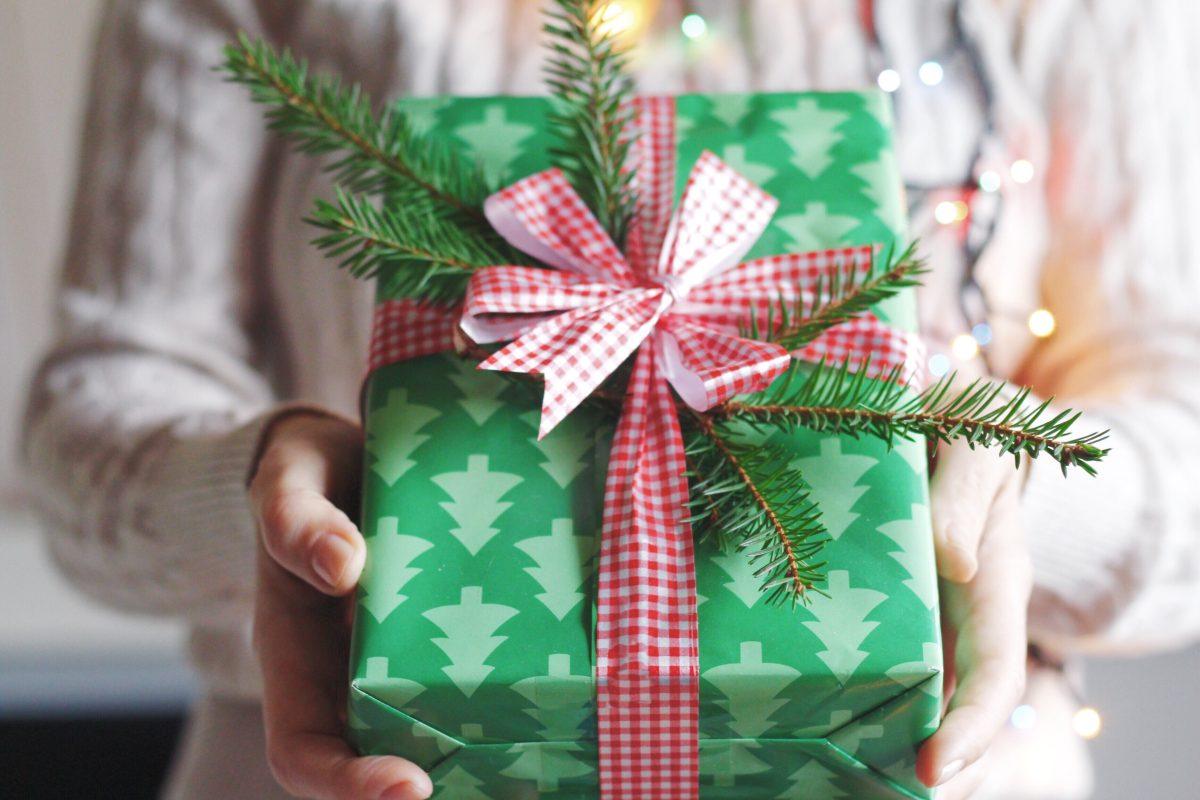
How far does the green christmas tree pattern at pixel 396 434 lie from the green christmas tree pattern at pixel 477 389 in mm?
18

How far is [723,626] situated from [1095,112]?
53cm

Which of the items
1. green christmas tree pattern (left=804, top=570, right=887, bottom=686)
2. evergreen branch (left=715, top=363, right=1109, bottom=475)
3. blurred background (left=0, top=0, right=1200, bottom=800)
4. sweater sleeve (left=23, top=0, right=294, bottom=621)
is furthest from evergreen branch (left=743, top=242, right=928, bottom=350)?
blurred background (left=0, top=0, right=1200, bottom=800)

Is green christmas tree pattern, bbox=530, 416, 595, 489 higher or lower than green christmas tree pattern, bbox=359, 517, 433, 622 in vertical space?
higher

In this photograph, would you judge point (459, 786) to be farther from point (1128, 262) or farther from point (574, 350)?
point (1128, 262)

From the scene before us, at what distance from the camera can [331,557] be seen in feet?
1.75

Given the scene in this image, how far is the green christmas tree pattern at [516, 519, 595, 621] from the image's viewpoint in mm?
539

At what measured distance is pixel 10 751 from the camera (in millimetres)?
1681

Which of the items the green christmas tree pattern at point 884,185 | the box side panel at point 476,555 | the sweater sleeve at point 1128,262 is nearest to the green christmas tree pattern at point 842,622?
the box side panel at point 476,555

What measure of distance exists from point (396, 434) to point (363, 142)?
16cm

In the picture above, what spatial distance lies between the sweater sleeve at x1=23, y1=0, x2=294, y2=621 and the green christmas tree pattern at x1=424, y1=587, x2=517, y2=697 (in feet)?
1.19

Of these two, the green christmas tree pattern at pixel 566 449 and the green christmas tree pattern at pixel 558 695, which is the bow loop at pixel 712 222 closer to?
the green christmas tree pattern at pixel 566 449

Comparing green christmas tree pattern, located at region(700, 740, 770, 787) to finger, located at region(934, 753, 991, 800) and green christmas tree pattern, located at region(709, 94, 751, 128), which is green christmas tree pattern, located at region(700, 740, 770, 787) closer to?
finger, located at region(934, 753, 991, 800)

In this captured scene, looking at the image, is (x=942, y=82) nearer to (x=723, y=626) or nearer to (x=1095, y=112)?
(x=1095, y=112)

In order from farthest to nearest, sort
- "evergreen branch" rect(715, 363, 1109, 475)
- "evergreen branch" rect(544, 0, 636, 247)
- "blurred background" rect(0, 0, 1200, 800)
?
1. "blurred background" rect(0, 0, 1200, 800)
2. "evergreen branch" rect(544, 0, 636, 247)
3. "evergreen branch" rect(715, 363, 1109, 475)
